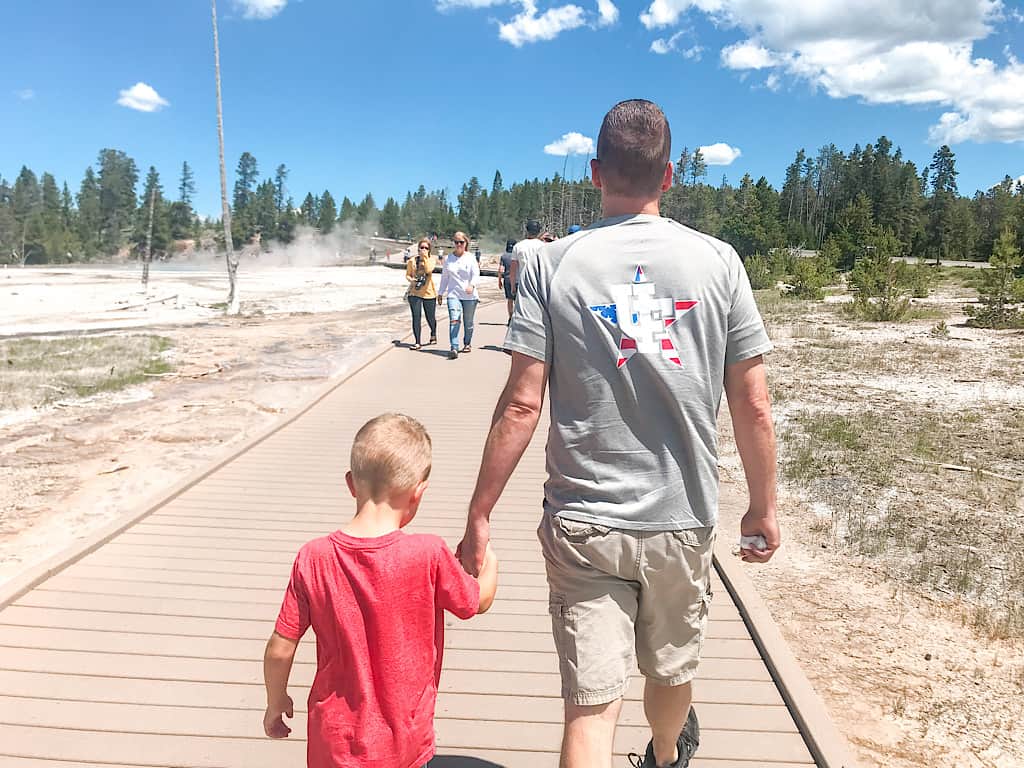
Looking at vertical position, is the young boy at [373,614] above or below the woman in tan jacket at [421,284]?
below

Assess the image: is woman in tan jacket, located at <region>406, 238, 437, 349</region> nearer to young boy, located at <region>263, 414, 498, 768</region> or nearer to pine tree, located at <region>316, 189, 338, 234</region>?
young boy, located at <region>263, 414, 498, 768</region>

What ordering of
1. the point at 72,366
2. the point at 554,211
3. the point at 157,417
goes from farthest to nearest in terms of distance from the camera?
the point at 554,211 < the point at 72,366 < the point at 157,417

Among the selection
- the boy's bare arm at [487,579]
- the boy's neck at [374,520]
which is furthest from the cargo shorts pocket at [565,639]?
the boy's neck at [374,520]

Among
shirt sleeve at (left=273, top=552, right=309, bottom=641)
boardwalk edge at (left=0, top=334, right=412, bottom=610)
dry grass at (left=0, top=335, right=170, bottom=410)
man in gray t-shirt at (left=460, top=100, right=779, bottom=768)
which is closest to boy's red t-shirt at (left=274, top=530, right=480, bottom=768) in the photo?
shirt sleeve at (left=273, top=552, right=309, bottom=641)

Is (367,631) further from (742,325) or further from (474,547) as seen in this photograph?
(742,325)

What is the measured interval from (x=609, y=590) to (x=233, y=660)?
2.23m

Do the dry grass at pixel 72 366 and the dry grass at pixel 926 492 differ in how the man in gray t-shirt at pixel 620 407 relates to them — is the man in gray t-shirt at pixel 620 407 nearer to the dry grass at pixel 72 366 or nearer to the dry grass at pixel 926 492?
the dry grass at pixel 926 492

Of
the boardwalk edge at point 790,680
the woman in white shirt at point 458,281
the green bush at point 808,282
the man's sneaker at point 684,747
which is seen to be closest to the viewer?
the man's sneaker at point 684,747

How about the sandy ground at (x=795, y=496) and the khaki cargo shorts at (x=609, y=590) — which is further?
the sandy ground at (x=795, y=496)

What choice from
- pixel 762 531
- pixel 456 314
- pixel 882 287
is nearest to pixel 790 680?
pixel 762 531

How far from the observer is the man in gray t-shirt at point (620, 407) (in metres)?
1.99

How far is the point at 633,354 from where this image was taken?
1.98 metres

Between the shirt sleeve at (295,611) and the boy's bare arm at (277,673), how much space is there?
0.7 inches

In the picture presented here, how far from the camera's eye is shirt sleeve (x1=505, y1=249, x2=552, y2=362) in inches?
80.1
